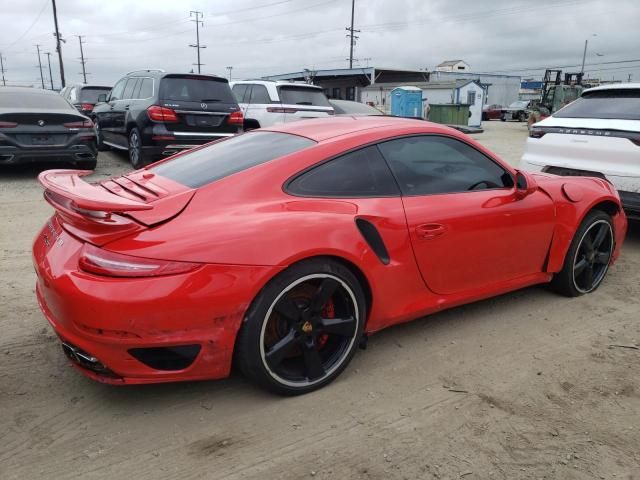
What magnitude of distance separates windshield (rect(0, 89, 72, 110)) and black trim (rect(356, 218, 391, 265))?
742cm

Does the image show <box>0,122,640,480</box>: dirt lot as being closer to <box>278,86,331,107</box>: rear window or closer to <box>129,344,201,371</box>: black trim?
<box>129,344,201,371</box>: black trim

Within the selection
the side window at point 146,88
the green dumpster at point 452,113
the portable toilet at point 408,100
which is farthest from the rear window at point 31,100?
the portable toilet at point 408,100

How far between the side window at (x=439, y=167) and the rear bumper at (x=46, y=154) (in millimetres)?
6717

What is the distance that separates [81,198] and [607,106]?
5.45 m

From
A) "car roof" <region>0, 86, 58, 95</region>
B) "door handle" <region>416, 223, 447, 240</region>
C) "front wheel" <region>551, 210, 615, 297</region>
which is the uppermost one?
"car roof" <region>0, 86, 58, 95</region>

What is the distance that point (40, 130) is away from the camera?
26.0 ft

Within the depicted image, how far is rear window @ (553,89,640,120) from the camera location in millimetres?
5363

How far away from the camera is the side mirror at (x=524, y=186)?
3.44m

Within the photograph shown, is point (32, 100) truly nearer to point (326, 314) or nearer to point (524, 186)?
point (326, 314)

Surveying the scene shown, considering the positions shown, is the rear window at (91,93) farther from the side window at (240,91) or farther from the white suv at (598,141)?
the white suv at (598,141)

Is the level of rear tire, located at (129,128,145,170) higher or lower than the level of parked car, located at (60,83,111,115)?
lower

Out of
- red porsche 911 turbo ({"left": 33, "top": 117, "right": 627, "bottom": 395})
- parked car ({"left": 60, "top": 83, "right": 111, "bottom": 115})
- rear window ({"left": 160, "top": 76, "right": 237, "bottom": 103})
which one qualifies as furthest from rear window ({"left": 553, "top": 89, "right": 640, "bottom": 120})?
parked car ({"left": 60, "top": 83, "right": 111, "bottom": 115})

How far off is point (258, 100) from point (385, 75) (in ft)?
135

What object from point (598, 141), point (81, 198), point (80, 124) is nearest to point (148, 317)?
point (81, 198)
